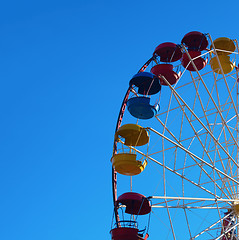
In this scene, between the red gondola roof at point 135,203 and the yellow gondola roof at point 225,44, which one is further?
the yellow gondola roof at point 225,44

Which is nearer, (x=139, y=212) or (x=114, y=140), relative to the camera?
(x=139, y=212)

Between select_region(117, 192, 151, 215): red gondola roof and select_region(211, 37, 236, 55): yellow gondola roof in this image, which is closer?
select_region(117, 192, 151, 215): red gondola roof

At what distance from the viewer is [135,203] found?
14.8 m

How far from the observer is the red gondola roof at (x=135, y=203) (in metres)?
14.6

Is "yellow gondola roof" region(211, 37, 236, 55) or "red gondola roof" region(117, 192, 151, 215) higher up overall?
"yellow gondola roof" region(211, 37, 236, 55)

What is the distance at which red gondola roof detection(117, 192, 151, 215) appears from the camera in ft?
48.0

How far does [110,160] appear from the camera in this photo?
1509 centimetres

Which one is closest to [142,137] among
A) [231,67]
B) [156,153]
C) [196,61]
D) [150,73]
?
[156,153]

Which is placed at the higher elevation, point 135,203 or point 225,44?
point 225,44

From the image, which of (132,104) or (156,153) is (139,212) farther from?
(132,104)

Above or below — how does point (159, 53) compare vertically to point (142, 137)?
above

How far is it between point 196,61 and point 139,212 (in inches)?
258

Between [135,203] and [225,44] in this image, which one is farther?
[225,44]

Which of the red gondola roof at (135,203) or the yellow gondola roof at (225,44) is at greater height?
the yellow gondola roof at (225,44)
